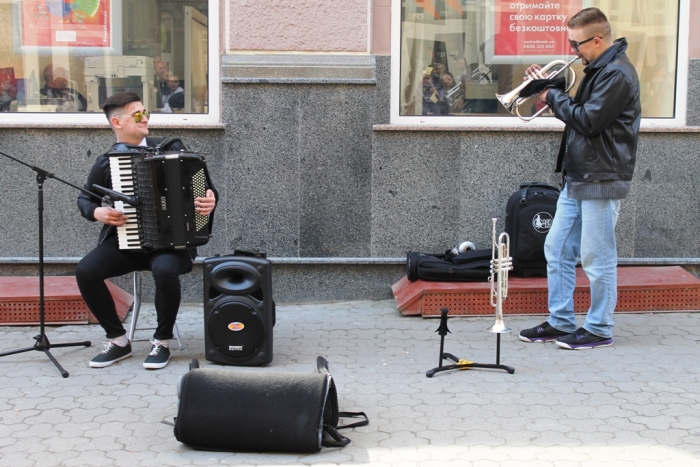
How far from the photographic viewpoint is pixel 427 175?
677 centimetres

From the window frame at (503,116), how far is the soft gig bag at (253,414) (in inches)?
135

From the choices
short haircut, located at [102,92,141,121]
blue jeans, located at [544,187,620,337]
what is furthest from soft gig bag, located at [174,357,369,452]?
blue jeans, located at [544,187,620,337]

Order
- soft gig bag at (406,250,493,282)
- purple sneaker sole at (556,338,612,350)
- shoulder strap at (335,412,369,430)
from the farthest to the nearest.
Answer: soft gig bag at (406,250,493,282) → purple sneaker sole at (556,338,612,350) → shoulder strap at (335,412,369,430)

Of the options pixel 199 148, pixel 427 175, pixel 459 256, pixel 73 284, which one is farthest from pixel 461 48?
pixel 73 284

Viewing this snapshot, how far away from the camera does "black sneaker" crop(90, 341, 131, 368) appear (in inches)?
201

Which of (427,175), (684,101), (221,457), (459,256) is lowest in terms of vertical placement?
(221,457)

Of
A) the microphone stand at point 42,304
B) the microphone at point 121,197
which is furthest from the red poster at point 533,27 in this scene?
the microphone stand at point 42,304

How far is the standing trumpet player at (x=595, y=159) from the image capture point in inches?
201

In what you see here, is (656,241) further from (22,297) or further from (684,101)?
(22,297)

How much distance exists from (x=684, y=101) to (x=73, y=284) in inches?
190

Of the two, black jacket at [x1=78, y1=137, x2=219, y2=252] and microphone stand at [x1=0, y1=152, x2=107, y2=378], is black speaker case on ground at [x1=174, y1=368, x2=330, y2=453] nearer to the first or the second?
microphone stand at [x1=0, y1=152, x2=107, y2=378]

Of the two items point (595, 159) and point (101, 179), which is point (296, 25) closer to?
point (101, 179)

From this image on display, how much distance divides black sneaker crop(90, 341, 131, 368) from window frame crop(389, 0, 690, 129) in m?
2.81

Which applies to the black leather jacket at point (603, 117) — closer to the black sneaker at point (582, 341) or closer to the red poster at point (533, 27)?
the black sneaker at point (582, 341)
